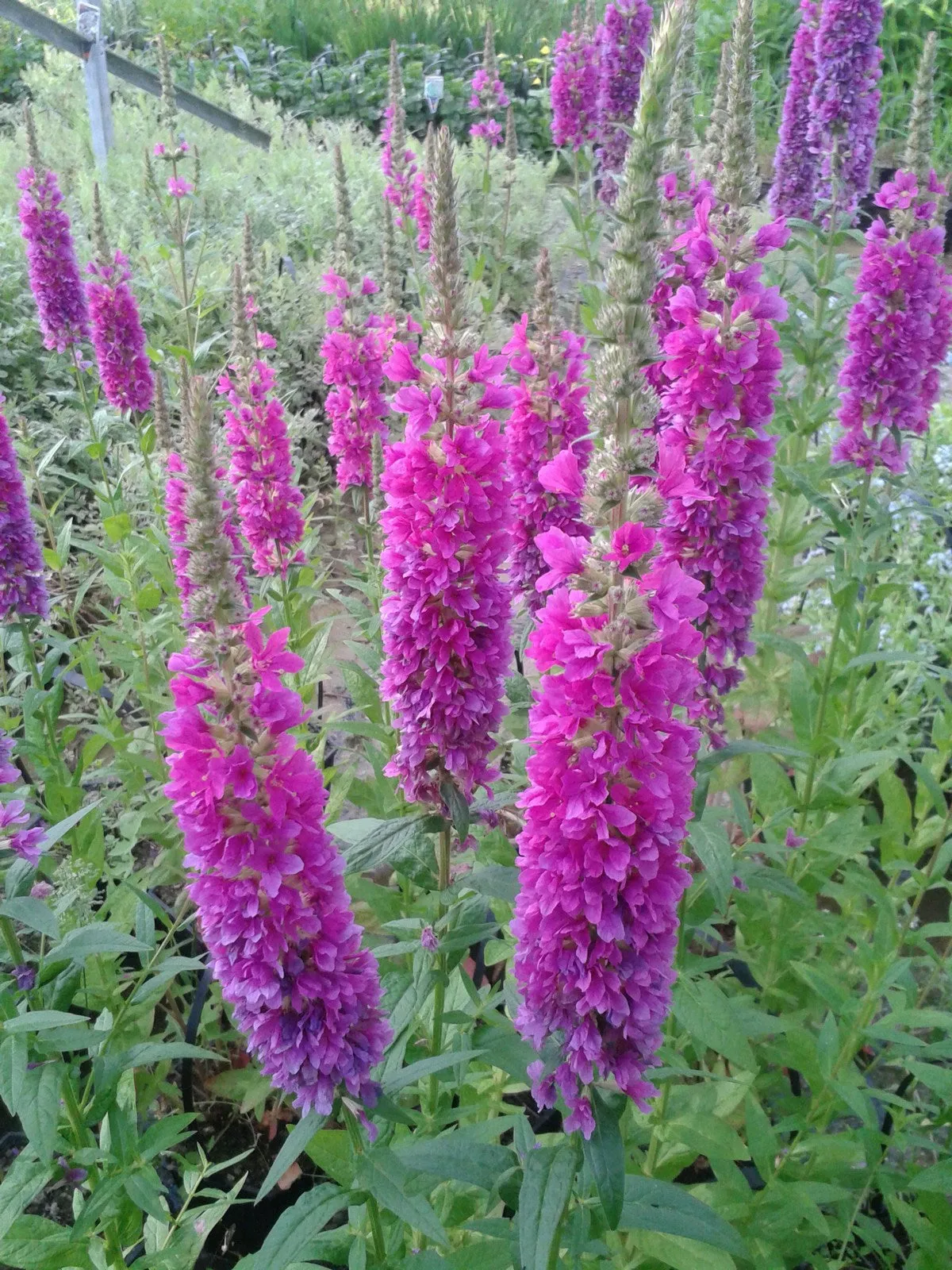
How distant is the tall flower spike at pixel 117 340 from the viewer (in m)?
3.97

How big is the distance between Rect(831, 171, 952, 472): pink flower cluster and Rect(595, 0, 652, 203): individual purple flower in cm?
302

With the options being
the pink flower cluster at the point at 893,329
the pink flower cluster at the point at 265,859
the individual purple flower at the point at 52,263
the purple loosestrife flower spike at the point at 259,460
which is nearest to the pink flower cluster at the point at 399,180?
the individual purple flower at the point at 52,263

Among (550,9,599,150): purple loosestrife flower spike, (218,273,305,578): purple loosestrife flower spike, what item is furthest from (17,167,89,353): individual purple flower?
(550,9,599,150): purple loosestrife flower spike

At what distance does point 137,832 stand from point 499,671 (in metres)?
2.07

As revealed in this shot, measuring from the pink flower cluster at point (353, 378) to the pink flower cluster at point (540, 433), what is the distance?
0.89m

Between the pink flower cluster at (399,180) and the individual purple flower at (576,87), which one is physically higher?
the individual purple flower at (576,87)

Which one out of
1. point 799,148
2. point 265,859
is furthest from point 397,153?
point 265,859

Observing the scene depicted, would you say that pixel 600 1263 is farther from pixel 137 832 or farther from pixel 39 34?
pixel 39 34

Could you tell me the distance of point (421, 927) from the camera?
2.04 metres

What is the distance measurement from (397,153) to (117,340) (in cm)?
246

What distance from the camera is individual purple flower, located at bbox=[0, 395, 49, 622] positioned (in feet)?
9.52

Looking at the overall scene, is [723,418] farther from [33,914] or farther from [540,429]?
[33,914]

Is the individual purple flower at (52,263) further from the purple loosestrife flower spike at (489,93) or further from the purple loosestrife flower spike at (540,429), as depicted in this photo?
the purple loosestrife flower spike at (489,93)

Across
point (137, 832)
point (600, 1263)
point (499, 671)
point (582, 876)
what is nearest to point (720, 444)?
point (499, 671)
